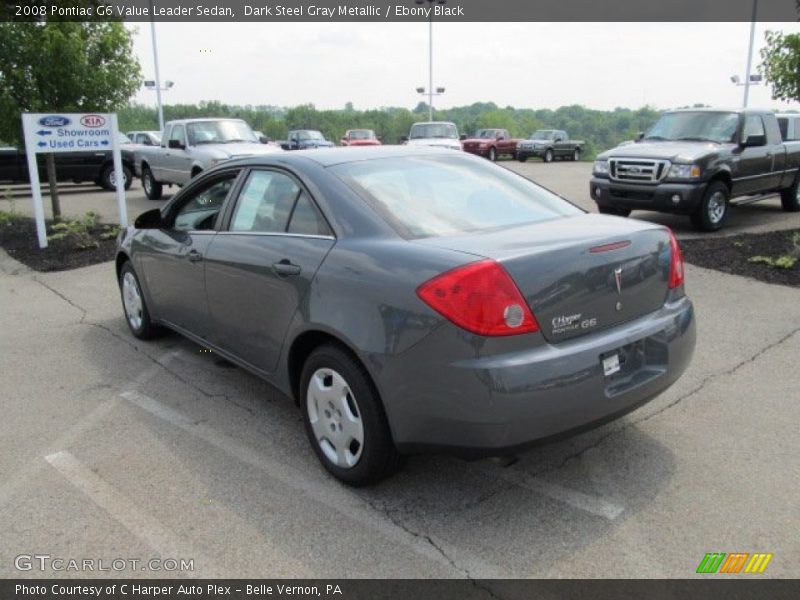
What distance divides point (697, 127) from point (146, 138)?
59.3 feet

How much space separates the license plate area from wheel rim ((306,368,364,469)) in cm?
116

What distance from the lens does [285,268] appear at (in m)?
A: 3.65

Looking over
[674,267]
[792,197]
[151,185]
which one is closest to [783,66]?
[792,197]

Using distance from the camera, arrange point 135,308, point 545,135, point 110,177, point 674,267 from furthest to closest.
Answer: point 545,135, point 110,177, point 135,308, point 674,267

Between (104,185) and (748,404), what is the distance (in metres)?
18.4

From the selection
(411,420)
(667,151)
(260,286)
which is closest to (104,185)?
(667,151)

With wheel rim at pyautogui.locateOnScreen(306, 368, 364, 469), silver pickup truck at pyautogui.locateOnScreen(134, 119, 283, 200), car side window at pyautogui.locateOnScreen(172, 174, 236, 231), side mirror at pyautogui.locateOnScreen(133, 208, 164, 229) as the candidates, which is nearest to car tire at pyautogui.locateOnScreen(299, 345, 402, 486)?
wheel rim at pyautogui.locateOnScreen(306, 368, 364, 469)

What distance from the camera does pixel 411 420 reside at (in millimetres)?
2967

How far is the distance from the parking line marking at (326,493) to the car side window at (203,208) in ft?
4.16

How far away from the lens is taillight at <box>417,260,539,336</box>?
2803 mm

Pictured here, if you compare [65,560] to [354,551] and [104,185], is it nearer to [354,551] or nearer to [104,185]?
[354,551]

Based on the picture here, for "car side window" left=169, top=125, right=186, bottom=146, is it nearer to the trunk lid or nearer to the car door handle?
the car door handle

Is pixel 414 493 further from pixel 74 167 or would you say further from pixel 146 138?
pixel 146 138

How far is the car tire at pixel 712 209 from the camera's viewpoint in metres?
9.97
